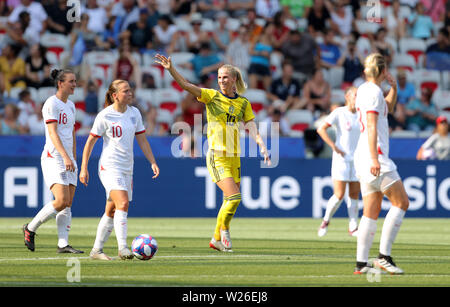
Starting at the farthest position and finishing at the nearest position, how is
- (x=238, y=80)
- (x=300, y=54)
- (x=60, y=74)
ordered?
(x=300, y=54) → (x=238, y=80) → (x=60, y=74)

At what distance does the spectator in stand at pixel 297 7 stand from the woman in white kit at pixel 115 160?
1535 centimetres

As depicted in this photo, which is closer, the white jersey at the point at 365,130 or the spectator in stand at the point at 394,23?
the white jersey at the point at 365,130

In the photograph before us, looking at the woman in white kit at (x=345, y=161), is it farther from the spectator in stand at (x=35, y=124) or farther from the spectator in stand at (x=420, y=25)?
the spectator in stand at (x=420, y=25)

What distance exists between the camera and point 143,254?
10.2 metres

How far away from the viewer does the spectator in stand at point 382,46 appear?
80.9ft

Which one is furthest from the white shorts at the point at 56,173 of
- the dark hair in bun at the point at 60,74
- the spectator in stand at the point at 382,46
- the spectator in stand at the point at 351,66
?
the spectator in stand at the point at 382,46

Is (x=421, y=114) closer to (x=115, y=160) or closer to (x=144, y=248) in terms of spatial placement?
(x=115, y=160)

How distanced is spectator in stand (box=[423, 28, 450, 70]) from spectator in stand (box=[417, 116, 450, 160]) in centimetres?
573

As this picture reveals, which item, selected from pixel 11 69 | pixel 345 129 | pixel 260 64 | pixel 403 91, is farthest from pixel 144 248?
pixel 403 91

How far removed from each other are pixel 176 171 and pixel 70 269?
997 centimetres

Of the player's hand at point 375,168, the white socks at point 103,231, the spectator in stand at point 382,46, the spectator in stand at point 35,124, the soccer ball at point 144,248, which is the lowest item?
the soccer ball at point 144,248

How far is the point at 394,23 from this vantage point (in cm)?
2566

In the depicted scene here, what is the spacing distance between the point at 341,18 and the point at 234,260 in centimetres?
1588

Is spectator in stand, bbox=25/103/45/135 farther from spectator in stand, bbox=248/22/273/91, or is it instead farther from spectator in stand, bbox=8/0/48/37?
spectator in stand, bbox=248/22/273/91
